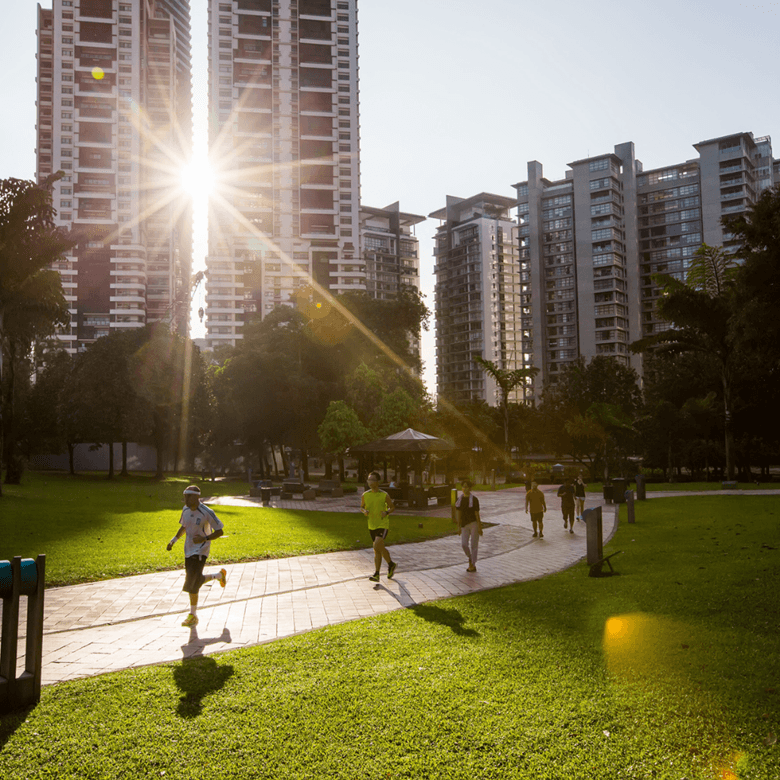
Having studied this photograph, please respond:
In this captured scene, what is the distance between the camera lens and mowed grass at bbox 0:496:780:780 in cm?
423

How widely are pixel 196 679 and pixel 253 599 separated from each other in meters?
3.86

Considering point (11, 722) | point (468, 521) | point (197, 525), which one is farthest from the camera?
point (468, 521)

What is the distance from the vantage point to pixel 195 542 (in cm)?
858

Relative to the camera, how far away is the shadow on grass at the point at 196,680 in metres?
5.20

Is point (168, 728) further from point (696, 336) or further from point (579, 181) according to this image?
point (579, 181)

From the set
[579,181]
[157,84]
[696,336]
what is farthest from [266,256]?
[696,336]

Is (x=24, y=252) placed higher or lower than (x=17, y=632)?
higher

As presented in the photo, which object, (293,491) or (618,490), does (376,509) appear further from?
(293,491)

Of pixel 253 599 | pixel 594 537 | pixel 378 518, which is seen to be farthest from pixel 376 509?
pixel 594 537

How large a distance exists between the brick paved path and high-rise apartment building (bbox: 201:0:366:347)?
85.5m

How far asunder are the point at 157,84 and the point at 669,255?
95329 millimetres

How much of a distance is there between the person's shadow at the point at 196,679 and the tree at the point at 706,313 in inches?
1130

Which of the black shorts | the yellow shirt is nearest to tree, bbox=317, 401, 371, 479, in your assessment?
the yellow shirt

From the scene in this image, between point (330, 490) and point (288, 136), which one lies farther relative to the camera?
point (288, 136)
